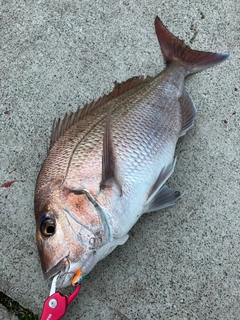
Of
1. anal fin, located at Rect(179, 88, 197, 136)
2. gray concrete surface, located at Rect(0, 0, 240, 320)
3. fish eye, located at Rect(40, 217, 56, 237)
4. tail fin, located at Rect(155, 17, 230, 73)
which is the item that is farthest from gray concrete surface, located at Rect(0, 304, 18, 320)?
tail fin, located at Rect(155, 17, 230, 73)

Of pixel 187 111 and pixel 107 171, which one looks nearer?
pixel 107 171

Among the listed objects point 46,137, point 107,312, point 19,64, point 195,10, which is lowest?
point 107,312

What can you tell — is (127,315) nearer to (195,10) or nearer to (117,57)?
(117,57)

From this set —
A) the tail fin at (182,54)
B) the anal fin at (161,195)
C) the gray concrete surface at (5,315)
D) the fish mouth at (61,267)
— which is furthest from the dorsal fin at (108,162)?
the gray concrete surface at (5,315)

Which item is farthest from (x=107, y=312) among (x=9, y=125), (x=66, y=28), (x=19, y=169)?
(x=66, y=28)

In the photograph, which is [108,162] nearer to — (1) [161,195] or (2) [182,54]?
(1) [161,195]

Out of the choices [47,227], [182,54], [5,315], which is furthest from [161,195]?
[5,315]
